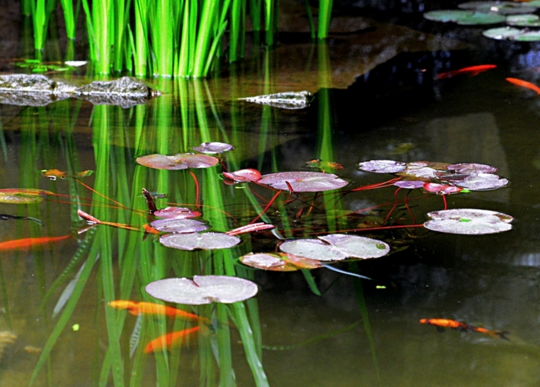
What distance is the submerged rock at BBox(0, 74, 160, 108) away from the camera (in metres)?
2.60

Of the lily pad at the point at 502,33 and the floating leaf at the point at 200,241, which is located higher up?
the lily pad at the point at 502,33

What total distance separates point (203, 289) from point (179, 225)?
27cm

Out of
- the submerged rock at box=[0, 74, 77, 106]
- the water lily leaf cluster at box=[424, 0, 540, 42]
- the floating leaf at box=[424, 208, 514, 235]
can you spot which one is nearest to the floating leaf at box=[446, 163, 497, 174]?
the floating leaf at box=[424, 208, 514, 235]

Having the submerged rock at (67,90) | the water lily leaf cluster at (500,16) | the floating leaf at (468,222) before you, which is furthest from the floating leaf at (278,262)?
the water lily leaf cluster at (500,16)

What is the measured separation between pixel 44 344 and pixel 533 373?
2.19 feet

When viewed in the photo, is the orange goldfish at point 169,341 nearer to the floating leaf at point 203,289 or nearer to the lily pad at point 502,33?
the floating leaf at point 203,289

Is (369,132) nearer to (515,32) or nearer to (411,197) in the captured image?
(411,197)

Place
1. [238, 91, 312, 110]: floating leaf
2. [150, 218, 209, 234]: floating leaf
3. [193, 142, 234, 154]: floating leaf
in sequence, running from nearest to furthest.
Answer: [150, 218, 209, 234]: floating leaf < [193, 142, 234, 154]: floating leaf < [238, 91, 312, 110]: floating leaf

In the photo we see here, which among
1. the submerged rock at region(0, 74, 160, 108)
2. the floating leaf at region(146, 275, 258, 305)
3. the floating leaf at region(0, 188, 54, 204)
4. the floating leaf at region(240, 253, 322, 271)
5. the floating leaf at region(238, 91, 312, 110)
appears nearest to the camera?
the floating leaf at region(146, 275, 258, 305)

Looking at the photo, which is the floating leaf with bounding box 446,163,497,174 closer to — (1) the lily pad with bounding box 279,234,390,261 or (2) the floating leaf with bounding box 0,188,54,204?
(1) the lily pad with bounding box 279,234,390,261

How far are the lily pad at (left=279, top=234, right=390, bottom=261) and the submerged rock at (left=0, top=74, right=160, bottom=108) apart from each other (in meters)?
1.49

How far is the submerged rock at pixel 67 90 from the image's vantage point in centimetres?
260

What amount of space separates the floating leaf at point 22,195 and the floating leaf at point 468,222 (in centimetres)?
84

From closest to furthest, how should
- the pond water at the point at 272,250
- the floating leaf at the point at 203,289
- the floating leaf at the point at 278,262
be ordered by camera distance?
1. the pond water at the point at 272,250
2. the floating leaf at the point at 203,289
3. the floating leaf at the point at 278,262
